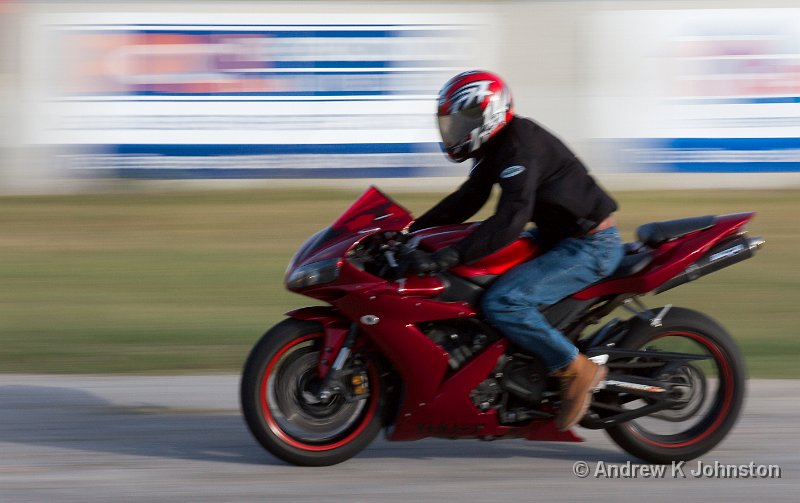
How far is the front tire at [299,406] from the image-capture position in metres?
5.11

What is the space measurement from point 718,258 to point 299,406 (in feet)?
6.42

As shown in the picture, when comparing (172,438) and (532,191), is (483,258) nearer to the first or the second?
(532,191)

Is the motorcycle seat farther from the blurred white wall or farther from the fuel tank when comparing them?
the blurred white wall

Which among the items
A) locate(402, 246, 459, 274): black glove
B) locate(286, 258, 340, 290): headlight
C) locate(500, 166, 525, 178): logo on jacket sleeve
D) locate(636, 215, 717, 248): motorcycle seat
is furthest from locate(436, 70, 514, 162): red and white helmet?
locate(636, 215, 717, 248): motorcycle seat

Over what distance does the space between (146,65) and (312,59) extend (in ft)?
5.94

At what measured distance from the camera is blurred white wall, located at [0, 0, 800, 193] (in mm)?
12836

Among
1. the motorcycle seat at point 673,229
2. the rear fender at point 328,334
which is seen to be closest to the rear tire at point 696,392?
the motorcycle seat at point 673,229

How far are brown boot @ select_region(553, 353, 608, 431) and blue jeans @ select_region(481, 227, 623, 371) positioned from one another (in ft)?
0.13

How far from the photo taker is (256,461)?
17.5 feet

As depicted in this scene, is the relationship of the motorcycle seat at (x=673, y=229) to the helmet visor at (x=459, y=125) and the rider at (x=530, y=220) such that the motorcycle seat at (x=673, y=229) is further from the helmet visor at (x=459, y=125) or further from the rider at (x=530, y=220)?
the helmet visor at (x=459, y=125)

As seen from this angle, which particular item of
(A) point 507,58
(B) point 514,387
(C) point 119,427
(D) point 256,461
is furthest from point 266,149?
(B) point 514,387

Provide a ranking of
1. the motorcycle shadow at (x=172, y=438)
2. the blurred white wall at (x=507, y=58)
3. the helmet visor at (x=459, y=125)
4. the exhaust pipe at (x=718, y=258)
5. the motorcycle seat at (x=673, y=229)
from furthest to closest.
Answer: the blurred white wall at (x=507, y=58) → the motorcycle shadow at (x=172, y=438) → the motorcycle seat at (x=673, y=229) → the exhaust pipe at (x=718, y=258) → the helmet visor at (x=459, y=125)

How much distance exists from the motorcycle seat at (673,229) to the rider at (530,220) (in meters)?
0.16

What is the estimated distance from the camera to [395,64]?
A: 12.8m
